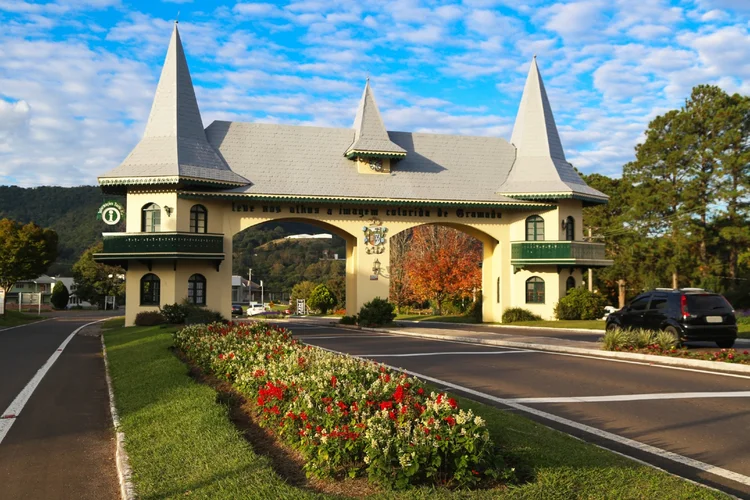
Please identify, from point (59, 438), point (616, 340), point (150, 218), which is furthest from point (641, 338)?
point (150, 218)

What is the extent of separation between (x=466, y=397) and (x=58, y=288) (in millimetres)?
79969

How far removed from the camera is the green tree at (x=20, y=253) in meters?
51.6

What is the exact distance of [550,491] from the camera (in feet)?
18.5

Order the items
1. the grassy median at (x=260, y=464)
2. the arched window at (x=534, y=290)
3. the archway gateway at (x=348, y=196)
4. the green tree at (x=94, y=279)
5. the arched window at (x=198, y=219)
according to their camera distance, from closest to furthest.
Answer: the grassy median at (x=260, y=464) < the archway gateway at (x=348, y=196) < the arched window at (x=198, y=219) < the arched window at (x=534, y=290) < the green tree at (x=94, y=279)

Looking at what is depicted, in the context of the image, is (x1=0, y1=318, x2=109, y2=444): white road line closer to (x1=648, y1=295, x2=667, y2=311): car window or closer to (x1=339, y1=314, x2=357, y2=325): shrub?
(x1=648, y1=295, x2=667, y2=311): car window

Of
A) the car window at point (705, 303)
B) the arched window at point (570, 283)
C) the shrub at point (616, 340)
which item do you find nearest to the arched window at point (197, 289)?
the arched window at point (570, 283)

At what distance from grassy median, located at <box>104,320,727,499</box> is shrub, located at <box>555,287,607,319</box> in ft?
89.1

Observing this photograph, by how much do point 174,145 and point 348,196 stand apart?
28.3 ft

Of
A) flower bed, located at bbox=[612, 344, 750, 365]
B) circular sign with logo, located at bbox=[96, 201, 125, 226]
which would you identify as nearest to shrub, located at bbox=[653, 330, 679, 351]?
flower bed, located at bbox=[612, 344, 750, 365]

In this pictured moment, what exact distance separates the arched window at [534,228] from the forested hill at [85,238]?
224 ft

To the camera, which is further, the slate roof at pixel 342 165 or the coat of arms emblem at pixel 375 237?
the coat of arms emblem at pixel 375 237

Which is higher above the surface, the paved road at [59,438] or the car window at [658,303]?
the car window at [658,303]

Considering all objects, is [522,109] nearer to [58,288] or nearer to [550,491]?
[550,491]

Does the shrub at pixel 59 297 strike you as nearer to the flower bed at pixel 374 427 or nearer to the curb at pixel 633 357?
the curb at pixel 633 357
